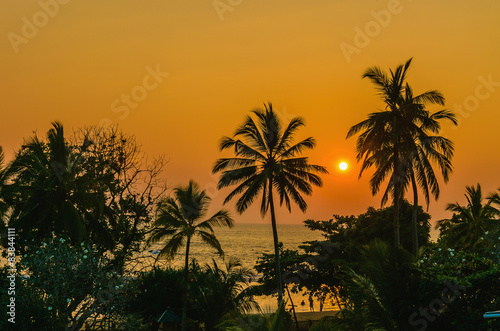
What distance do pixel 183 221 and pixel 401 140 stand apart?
13816 millimetres

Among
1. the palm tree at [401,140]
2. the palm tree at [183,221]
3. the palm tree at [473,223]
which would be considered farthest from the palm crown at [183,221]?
the palm tree at [473,223]

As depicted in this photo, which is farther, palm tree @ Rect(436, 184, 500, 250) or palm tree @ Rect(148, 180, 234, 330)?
palm tree @ Rect(436, 184, 500, 250)

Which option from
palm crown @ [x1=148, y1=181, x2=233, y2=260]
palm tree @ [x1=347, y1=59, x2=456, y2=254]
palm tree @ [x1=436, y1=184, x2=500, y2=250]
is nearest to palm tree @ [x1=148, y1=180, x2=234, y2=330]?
palm crown @ [x1=148, y1=181, x2=233, y2=260]

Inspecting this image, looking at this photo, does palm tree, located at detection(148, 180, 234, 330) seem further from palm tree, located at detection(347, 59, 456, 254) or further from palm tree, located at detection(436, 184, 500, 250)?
palm tree, located at detection(436, 184, 500, 250)

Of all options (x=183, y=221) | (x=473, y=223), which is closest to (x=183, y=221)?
(x=183, y=221)

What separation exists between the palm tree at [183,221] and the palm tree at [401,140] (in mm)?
9536

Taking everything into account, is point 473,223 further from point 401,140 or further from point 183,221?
point 183,221

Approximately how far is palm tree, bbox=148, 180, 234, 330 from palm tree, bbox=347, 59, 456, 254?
9.54 meters

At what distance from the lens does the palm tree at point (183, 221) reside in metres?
32.6

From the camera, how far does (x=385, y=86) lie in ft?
108

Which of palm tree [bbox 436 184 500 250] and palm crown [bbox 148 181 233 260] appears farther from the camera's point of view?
palm tree [bbox 436 184 500 250]

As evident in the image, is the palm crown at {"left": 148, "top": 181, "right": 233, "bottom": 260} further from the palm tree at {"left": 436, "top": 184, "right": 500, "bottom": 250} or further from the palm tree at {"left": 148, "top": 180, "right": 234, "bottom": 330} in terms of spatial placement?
the palm tree at {"left": 436, "top": 184, "right": 500, "bottom": 250}

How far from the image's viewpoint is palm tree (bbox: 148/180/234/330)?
107 feet

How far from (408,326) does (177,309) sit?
16.8m
